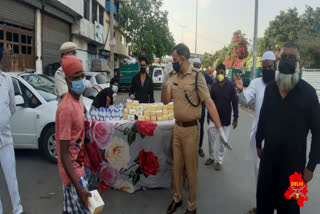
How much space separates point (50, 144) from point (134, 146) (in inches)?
87.1

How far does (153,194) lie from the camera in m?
4.20

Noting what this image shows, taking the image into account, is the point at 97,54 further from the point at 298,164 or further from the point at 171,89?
the point at 298,164

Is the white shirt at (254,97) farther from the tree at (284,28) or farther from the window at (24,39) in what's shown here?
the tree at (284,28)

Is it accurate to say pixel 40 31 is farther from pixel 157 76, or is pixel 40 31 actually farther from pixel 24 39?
pixel 157 76

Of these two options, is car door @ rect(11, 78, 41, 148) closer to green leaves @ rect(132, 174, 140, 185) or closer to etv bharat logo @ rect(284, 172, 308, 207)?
green leaves @ rect(132, 174, 140, 185)

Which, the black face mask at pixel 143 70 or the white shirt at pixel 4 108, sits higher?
the black face mask at pixel 143 70

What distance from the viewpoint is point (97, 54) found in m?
24.2

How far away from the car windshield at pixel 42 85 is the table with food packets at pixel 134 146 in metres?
2.01

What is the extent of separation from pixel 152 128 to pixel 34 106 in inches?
111

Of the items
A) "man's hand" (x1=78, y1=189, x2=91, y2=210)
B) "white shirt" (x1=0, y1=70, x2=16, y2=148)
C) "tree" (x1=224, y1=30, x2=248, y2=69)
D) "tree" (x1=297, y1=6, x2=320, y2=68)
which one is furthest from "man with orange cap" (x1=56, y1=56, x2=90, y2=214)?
"tree" (x1=224, y1=30, x2=248, y2=69)

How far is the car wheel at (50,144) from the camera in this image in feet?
17.7

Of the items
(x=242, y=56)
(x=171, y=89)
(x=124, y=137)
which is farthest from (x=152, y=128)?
(x=242, y=56)

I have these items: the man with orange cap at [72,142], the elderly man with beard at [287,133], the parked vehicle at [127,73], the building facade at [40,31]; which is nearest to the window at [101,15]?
the building facade at [40,31]

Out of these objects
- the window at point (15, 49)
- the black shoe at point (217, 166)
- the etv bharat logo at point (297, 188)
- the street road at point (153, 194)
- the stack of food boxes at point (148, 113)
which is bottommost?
the street road at point (153, 194)
